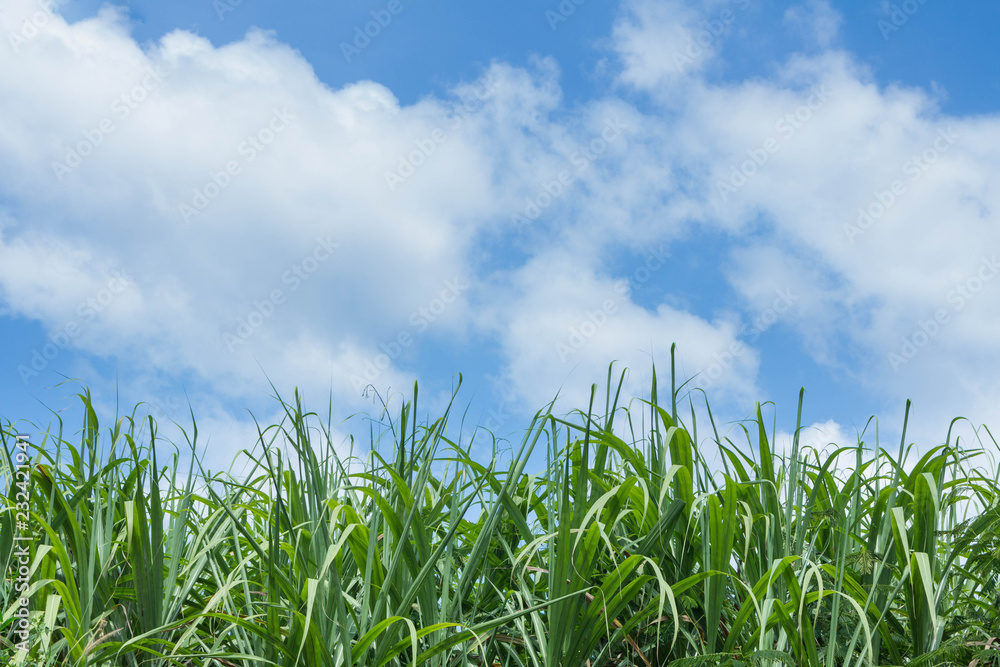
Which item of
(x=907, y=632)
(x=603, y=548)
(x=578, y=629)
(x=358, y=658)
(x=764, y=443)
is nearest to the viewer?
(x=358, y=658)

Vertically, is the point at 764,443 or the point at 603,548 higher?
the point at 764,443

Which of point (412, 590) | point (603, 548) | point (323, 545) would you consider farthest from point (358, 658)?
point (603, 548)

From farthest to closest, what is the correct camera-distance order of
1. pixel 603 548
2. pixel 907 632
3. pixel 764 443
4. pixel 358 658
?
pixel 764 443 → pixel 907 632 → pixel 603 548 → pixel 358 658

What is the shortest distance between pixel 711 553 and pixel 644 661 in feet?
1.21

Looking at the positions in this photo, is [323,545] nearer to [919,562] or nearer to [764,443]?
[764,443]

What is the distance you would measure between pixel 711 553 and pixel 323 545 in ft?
3.65

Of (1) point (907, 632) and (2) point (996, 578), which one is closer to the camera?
(1) point (907, 632)

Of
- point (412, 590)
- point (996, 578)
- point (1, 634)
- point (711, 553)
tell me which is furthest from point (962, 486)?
point (1, 634)

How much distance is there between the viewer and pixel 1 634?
2227 millimetres

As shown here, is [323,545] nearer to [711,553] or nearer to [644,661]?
[644,661]

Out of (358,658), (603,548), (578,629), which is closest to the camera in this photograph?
(358,658)

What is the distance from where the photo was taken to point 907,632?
2.21 m

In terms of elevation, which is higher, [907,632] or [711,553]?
[711,553]

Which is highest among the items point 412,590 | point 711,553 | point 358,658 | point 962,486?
point 962,486
